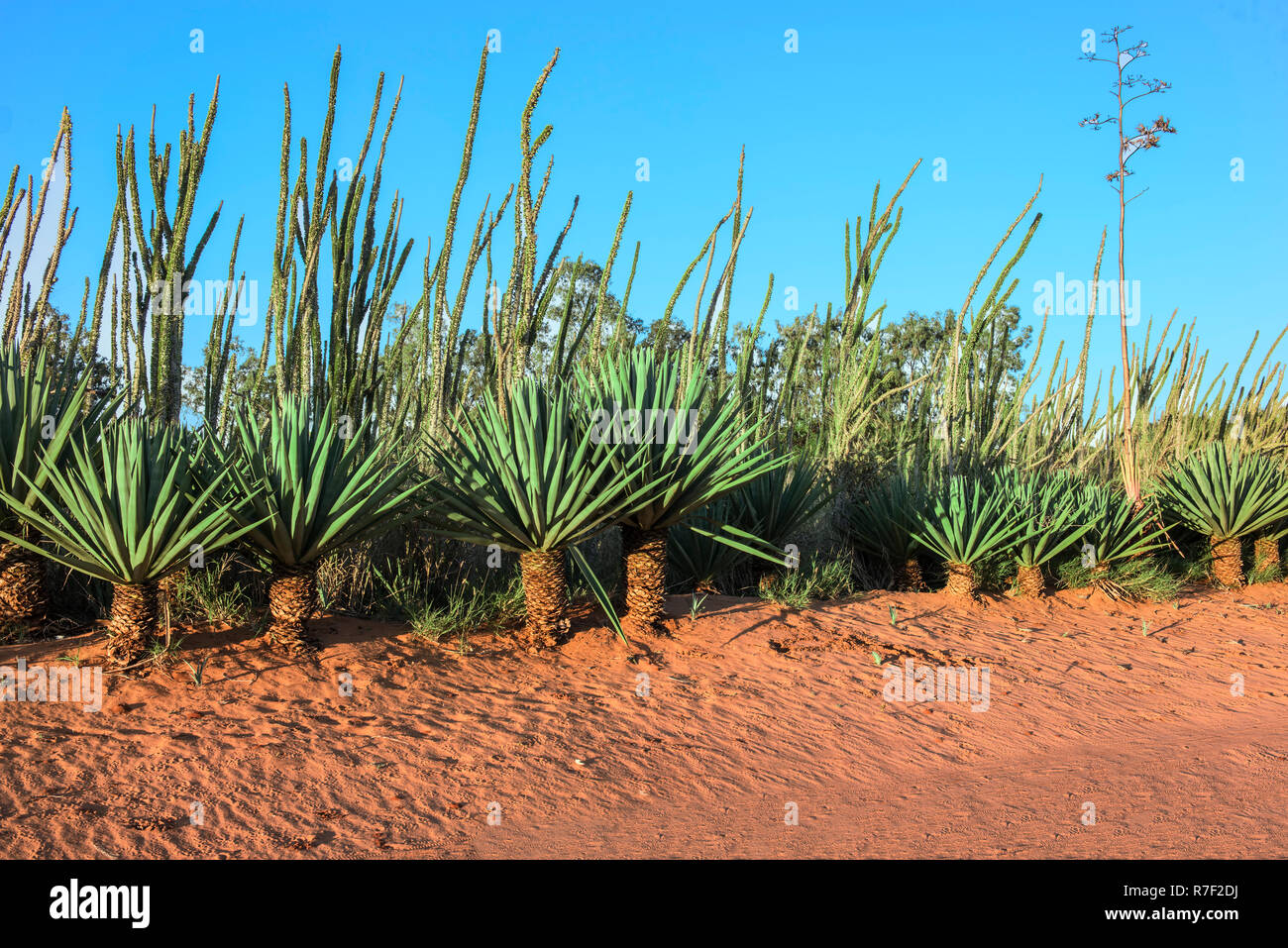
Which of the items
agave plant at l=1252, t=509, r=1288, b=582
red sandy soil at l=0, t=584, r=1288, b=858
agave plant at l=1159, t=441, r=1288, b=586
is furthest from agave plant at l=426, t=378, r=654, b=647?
agave plant at l=1252, t=509, r=1288, b=582

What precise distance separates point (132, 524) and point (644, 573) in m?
3.21

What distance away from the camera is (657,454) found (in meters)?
6.30

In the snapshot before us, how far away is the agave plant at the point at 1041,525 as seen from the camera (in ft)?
29.5

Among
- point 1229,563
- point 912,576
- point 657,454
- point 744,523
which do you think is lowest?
point 1229,563

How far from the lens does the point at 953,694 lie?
6.41 m

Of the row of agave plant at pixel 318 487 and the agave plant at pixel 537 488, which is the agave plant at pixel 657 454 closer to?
the row of agave plant at pixel 318 487

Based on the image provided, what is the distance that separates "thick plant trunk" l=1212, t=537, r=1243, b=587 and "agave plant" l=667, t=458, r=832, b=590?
6089 mm

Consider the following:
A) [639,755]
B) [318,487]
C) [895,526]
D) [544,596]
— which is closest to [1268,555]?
[895,526]

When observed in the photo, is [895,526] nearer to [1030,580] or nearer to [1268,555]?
[1030,580]

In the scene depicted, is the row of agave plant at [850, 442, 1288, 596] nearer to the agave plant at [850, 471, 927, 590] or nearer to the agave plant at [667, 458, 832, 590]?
the agave plant at [850, 471, 927, 590]

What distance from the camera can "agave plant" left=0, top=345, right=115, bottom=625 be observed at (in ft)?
17.2

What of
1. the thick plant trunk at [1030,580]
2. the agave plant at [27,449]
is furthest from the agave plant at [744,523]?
the agave plant at [27,449]
